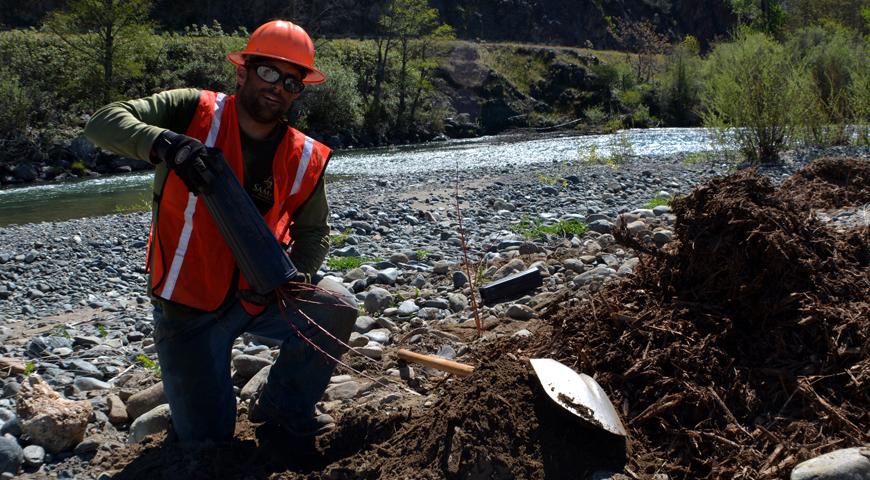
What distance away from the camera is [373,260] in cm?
768

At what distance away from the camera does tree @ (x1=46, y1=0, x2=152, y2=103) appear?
3192 cm

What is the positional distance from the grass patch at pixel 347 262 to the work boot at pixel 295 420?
153 inches

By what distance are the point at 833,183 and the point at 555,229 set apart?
3.41 m

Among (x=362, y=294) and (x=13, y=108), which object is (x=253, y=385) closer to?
(x=362, y=294)

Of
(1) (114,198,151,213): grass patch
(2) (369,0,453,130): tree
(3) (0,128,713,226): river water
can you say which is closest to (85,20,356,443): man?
(1) (114,198,151,213): grass patch

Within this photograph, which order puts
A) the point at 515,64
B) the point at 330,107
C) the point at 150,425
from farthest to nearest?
1. the point at 515,64
2. the point at 330,107
3. the point at 150,425

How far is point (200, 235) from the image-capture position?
125 inches

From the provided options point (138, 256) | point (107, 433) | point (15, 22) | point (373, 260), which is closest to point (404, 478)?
point (107, 433)

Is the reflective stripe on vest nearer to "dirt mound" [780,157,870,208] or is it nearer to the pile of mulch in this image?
the pile of mulch

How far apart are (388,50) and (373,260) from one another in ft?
140

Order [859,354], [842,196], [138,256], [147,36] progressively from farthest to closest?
[147,36] → [138,256] → [842,196] → [859,354]

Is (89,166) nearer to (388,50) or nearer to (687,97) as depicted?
(388,50)

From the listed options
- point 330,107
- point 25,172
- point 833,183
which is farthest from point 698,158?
point 330,107

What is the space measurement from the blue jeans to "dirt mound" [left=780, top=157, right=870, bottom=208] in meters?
5.76
